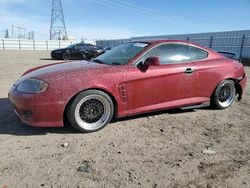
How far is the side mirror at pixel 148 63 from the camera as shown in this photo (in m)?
4.37

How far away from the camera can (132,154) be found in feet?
11.2

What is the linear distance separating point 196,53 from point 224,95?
117cm

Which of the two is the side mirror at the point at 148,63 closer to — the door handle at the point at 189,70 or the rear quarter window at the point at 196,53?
the door handle at the point at 189,70

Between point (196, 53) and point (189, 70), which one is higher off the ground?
point (196, 53)

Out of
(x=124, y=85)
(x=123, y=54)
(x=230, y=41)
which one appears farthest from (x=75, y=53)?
(x=124, y=85)

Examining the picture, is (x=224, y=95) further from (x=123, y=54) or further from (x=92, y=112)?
(x=92, y=112)

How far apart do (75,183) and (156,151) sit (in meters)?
1.22

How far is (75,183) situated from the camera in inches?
108

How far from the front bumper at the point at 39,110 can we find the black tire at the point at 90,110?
0.18m

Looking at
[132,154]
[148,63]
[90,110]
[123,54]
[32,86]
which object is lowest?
[132,154]

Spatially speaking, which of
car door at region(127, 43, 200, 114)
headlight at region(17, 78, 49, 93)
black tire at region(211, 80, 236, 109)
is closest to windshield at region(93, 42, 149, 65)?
car door at region(127, 43, 200, 114)

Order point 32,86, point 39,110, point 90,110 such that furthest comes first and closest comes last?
point 90,110, point 32,86, point 39,110

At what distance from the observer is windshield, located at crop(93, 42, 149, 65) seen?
15.0 feet

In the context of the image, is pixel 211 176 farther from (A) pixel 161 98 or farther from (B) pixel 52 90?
(B) pixel 52 90
